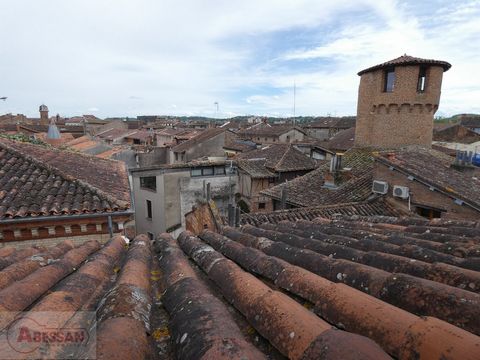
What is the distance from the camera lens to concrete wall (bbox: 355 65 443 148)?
56.9 feet

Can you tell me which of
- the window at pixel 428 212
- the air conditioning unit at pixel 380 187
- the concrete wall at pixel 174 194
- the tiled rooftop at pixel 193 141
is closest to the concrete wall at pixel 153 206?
the concrete wall at pixel 174 194

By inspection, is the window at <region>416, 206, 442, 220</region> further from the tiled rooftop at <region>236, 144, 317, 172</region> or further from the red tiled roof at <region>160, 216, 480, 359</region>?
the tiled rooftop at <region>236, 144, 317, 172</region>

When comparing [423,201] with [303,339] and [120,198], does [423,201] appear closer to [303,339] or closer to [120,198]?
[120,198]

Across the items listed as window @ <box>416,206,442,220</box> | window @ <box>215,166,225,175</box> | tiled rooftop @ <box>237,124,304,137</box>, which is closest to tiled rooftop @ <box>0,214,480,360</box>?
window @ <box>416,206,442,220</box>

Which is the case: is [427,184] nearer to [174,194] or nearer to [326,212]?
[326,212]

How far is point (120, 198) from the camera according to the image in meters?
6.57

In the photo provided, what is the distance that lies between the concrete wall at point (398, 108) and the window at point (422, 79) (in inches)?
6.7

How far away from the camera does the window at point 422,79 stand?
56.5 feet

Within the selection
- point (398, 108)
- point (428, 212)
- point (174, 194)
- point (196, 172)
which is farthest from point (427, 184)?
point (174, 194)

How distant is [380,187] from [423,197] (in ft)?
5.14

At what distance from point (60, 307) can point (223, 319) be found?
117 cm

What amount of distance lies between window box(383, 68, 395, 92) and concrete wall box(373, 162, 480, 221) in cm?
840

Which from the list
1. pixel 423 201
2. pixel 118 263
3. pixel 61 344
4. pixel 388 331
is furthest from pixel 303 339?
pixel 423 201

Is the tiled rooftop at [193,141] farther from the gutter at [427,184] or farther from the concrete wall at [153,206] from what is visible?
the gutter at [427,184]
